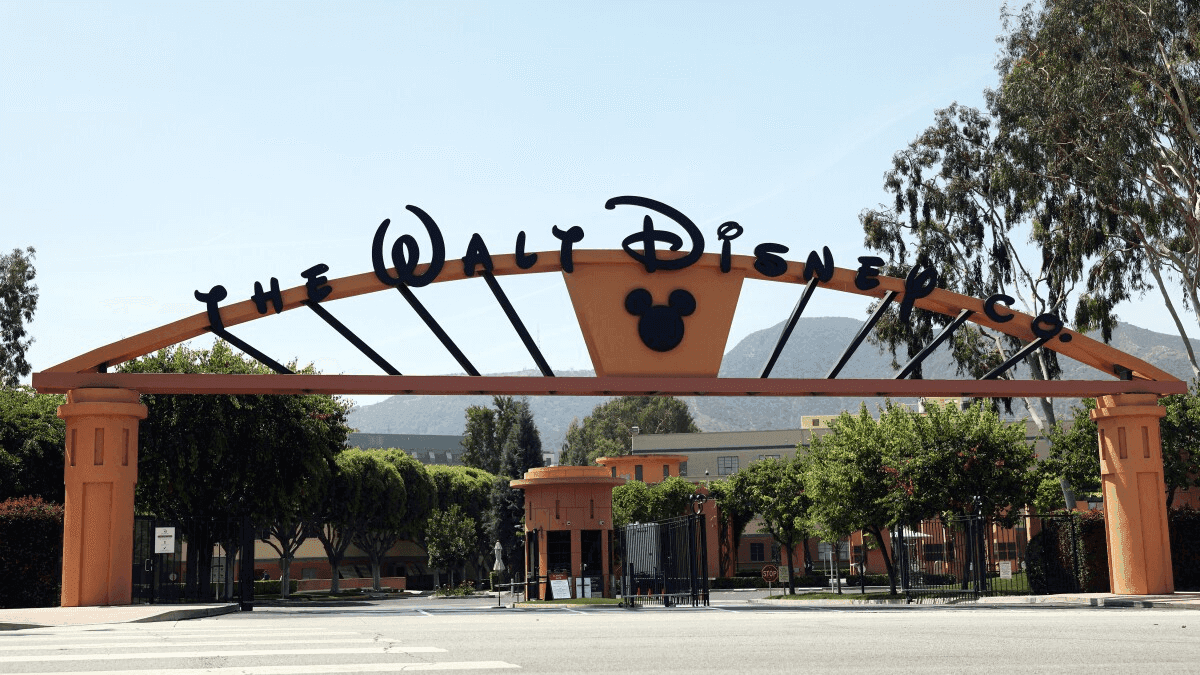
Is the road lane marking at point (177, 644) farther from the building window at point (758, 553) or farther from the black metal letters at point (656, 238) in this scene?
the building window at point (758, 553)

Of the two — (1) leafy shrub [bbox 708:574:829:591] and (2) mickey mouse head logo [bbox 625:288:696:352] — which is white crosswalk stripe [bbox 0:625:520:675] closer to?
(2) mickey mouse head logo [bbox 625:288:696:352]

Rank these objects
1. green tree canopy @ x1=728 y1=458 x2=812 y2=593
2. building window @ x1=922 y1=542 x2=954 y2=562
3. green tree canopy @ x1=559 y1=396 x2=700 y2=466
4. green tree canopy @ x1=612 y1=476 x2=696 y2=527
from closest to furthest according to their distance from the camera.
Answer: building window @ x1=922 y1=542 x2=954 y2=562 < green tree canopy @ x1=728 y1=458 x2=812 y2=593 < green tree canopy @ x1=612 y1=476 x2=696 y2=527 < green tree canopy @ x1=559 y1=396 x2=700 y2=466

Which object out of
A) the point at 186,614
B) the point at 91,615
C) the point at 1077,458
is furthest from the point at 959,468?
the point at 91,615

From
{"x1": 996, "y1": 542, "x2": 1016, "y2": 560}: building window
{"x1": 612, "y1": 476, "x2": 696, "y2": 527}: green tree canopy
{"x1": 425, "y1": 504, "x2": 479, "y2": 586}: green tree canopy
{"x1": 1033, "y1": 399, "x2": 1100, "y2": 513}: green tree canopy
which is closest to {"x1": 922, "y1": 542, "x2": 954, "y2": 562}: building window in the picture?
{"x1": 1033, "y1": 399, "x2": 1100, "y2": 513}: green tree canopy

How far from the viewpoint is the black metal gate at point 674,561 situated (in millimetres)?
27688

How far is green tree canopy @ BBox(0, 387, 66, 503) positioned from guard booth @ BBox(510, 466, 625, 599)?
1651 cm

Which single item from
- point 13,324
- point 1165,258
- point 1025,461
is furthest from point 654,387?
point 13,324

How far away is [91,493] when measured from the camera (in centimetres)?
2292

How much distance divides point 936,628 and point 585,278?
489 inches

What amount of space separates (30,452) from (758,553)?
195 ft

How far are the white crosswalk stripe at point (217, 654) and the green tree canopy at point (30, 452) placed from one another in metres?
21.8

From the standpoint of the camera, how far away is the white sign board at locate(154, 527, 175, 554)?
25.6m

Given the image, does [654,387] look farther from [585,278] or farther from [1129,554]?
[1129,554]

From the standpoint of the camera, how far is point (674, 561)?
98.1ft
